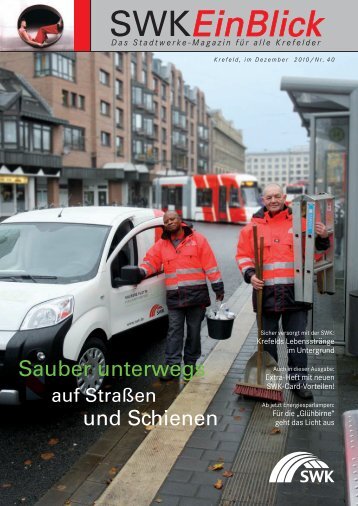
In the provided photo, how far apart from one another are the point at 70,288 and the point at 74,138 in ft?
157

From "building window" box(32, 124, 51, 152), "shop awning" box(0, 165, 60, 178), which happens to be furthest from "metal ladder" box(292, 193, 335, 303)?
"building window" box(32, 124, 51, 152)

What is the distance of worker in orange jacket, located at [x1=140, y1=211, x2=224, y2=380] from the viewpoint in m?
5.86

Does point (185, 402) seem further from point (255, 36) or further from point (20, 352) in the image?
point (255, 36)

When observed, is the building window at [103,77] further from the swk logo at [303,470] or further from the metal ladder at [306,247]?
the swk logo at [303,470]

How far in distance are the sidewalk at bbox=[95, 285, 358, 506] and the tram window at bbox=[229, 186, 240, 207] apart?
29260 millimetres

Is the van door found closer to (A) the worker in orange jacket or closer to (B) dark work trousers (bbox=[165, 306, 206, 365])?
(A) the worker in orange jacket

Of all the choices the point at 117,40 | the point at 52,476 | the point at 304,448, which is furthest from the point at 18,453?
the point at 117,40

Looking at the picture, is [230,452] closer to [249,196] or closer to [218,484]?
[218,484]

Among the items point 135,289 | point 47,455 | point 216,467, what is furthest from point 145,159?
point 216,467

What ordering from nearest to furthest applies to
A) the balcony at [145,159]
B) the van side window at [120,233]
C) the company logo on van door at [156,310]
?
1. the van side window at [120,233]
2. the company logo on van door at [156,310]
3. the balcony at [145,159]

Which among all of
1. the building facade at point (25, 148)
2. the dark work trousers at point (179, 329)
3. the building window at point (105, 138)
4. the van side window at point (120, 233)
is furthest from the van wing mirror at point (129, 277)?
the building window at point (105, 138)

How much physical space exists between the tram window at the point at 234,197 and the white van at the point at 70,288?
2785 cm

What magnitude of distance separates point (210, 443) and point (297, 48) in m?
3.62

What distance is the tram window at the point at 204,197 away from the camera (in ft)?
119
